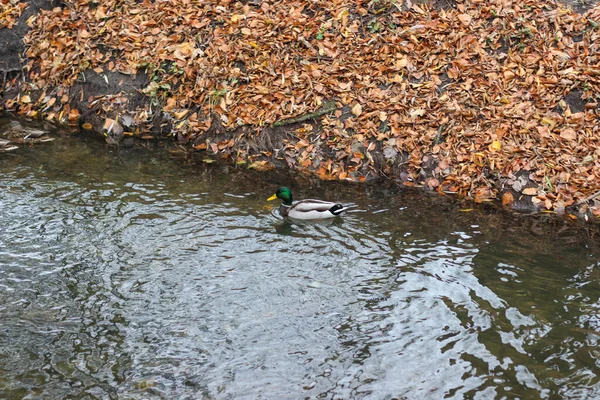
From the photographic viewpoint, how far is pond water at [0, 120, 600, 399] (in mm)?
5797

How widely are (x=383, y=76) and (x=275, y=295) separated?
5127 mm

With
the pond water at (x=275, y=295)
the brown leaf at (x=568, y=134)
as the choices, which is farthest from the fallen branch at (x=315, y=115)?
the brown leaf at (x=568, y=134)

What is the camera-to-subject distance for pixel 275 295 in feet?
23.3

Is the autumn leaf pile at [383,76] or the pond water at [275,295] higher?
the autumn leaf pile at [383,76]

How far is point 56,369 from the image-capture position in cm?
577

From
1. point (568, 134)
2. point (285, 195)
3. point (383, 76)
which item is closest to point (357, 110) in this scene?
point (383, 76)

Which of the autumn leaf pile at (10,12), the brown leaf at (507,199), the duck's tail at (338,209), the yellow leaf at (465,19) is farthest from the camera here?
the autumn leaf pile at (10,12)

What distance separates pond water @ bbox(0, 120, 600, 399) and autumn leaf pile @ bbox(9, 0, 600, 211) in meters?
0.83

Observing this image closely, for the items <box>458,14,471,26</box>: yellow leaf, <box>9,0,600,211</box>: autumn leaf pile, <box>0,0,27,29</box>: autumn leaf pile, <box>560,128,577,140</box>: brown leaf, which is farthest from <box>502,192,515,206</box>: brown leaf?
<box>0,0,27,29</box>: autumn leaf pile

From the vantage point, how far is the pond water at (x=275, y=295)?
5797 mm

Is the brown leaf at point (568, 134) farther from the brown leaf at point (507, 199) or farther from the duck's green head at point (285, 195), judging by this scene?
the duck's green head at point (285, 195)

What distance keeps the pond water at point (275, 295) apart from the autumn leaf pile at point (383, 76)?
0.83 meters

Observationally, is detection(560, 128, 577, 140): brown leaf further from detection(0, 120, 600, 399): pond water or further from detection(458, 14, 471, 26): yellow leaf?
detection(458, 14, 471, 26): yellow leaf

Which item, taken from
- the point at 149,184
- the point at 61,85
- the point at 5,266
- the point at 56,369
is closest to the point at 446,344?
the point at 56,369
